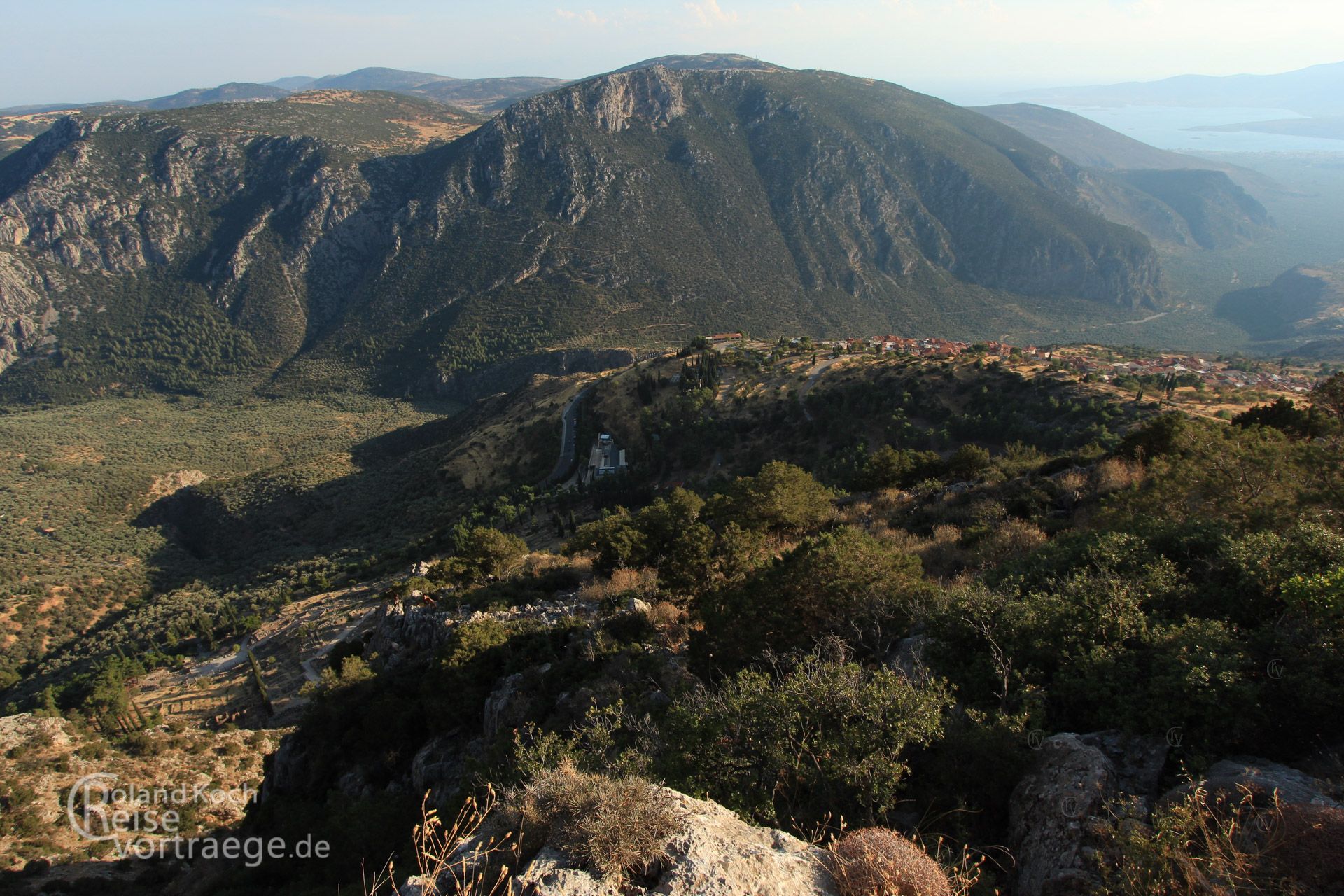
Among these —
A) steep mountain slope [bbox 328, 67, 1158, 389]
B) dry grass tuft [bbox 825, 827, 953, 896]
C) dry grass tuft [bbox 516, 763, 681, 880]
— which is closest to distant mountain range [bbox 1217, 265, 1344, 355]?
steep mountain slope [bbox 328, 67, 1158, 389]

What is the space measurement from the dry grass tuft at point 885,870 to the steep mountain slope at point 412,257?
144704mm

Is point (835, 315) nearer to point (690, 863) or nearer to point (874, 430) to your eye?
point (874, 430)

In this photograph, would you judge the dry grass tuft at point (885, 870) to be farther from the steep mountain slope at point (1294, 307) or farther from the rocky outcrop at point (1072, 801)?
the steep mountain slope at point (1294, 307)

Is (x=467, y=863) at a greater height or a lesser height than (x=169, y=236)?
lesser

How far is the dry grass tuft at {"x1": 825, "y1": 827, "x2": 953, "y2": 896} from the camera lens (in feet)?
15.5

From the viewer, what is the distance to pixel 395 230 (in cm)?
18275

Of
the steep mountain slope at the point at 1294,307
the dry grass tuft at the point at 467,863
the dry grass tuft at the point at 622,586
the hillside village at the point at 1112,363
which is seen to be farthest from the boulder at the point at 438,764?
the steep mountain slope at the point at 1294,307


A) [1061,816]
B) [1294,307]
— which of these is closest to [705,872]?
[1061,816]

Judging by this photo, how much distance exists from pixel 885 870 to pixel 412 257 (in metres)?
198

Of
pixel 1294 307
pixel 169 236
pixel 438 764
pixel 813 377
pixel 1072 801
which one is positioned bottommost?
pixel 438 764

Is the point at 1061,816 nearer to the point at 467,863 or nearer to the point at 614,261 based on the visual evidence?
the point at 467,863

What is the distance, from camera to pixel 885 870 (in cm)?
487

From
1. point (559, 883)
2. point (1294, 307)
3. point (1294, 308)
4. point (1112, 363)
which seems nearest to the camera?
point (559, 883)

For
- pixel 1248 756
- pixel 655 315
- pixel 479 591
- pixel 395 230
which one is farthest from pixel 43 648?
pixel 395 230
